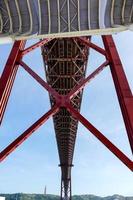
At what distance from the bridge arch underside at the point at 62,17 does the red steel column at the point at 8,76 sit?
2923 millimetres

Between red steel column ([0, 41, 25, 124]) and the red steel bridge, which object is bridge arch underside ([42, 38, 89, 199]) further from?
red steel column ([0, 41, 25, 124])

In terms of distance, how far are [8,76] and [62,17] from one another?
13.2 ft

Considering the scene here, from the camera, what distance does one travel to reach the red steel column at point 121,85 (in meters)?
13.6

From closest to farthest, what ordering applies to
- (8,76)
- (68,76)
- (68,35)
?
1. (68,35)
2. (8,76)
3. (68,76)

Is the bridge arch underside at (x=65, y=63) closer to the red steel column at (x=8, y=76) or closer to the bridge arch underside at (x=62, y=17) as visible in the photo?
the red steel column at (x=8, y=76)

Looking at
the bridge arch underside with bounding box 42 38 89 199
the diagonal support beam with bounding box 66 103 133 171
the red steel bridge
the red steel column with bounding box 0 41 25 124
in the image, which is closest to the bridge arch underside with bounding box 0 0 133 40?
the red steel bridge

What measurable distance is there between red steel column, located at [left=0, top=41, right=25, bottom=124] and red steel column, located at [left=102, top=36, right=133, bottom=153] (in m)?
4.19

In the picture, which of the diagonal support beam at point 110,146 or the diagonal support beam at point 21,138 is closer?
the diagonal support beam at point 110,146

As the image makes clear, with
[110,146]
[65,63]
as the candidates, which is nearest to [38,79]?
A: [110,146]

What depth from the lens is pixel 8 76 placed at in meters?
15.2

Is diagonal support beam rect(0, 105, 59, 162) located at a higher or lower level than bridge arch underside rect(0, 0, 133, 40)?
lower

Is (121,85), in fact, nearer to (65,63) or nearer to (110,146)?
(110,146)

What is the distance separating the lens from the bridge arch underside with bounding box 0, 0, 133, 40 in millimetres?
12016

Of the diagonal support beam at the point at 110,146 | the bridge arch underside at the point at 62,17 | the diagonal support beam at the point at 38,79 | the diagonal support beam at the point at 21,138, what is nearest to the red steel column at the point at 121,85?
the diagonal support beam at the point at 110,146
